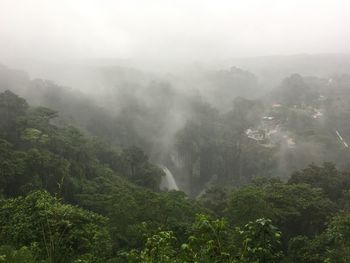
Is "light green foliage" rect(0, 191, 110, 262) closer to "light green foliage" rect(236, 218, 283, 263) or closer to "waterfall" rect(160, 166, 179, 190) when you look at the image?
"light green foliage" rect(236, 218, 283, 263)

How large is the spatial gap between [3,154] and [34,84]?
2324 inches

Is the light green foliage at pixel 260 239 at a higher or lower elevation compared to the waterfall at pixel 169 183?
higher

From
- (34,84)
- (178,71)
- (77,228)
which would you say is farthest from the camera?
(178,71)

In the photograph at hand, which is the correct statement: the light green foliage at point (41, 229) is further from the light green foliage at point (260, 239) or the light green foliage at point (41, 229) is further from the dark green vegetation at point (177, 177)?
the light green foliage at point (260, 239)

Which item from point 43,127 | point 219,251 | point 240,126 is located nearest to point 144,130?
point 240,126

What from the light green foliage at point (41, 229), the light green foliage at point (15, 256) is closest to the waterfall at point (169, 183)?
the light green foliage at point (41, 229)

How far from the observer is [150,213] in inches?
1089

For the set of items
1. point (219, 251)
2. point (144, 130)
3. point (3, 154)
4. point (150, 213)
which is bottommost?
point (144, 130)

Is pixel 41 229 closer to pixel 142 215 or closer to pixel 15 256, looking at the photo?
pixel 15 256

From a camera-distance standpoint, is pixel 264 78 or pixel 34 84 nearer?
pixel 34 84

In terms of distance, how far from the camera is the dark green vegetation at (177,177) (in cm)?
1003

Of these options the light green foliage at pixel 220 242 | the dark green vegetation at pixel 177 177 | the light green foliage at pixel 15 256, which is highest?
the light green foliage at pixel 220 242

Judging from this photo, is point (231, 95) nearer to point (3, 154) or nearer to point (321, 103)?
point (321, 103)

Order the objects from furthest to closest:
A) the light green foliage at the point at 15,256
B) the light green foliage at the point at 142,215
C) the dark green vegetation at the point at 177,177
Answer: the light green foliage at the point at 142,215, the dark green vegetation at the point at 177,177, the light green foliage at the point at 15,256
